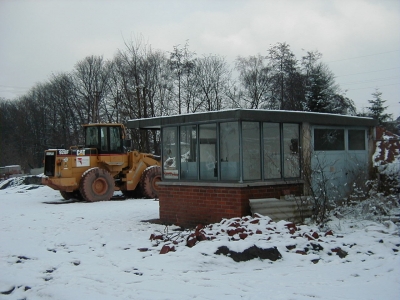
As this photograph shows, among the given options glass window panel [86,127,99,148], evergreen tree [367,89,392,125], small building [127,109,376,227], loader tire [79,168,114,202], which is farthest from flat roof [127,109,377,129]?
evergreen tree [367,89,392,125]

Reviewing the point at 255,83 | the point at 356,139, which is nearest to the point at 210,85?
the point at 255,83

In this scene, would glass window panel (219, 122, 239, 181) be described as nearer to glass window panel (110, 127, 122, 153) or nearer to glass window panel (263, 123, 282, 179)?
glass window panel (263, 123, 282, 179)

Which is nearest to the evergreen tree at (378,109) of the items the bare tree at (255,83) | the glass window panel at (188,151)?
the bare tree at (255,83)

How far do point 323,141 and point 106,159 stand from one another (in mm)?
10545

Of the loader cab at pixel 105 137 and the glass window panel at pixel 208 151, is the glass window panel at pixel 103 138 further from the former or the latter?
the glass window panel at pixel 208 151

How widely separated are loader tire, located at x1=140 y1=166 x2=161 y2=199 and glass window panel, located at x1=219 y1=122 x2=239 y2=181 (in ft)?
31.7

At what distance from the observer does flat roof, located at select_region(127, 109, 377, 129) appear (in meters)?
9.99

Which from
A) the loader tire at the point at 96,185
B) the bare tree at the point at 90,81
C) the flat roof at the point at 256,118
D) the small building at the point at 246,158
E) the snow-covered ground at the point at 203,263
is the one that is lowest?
the snow-covered ground at the point at 203,263

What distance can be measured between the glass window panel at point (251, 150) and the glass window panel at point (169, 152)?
6.73 feet

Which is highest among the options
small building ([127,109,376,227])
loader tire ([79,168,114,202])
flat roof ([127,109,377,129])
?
flat roof ([127,109,377,129])

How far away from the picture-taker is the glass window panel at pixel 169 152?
38.6 ft

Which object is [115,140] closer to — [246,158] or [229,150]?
[229,150]

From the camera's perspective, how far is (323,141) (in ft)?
37.8

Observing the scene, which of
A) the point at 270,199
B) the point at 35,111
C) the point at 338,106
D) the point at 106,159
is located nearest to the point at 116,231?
the point at 270,199
